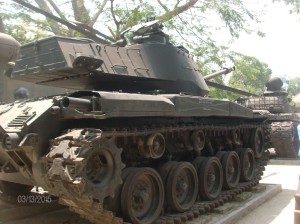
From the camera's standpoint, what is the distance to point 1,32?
1283 centimetres

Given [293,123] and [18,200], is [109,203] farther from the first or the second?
[293,123]

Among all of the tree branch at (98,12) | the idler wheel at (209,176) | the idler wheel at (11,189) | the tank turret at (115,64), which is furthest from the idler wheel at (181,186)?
the tree branch at (98,12)

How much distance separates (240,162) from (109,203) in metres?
3.79

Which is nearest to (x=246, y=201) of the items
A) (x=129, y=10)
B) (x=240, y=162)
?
(x=240, y=162)

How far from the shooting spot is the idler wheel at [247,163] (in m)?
8.05

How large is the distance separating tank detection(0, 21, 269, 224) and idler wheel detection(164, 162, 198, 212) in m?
0.02

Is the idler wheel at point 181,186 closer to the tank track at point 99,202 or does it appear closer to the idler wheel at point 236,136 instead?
the tank track at point 99,202

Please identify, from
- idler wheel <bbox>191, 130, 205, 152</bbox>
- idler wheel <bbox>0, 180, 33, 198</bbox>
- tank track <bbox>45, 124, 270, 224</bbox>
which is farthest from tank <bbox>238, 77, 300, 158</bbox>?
idler wheel <bbox>0, 180, 33, 198</bbox>

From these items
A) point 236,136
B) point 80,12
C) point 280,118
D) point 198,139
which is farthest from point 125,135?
point 80,12

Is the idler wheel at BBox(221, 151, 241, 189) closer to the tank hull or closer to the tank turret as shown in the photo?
the tank hull

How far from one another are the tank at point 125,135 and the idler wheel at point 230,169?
→ 0.07ft

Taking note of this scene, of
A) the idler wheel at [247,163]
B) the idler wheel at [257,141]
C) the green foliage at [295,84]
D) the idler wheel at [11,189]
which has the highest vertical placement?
the green foliage at [295,84]

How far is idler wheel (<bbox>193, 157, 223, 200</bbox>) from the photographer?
6.51 meters

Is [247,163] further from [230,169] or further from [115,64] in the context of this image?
[115,64]
